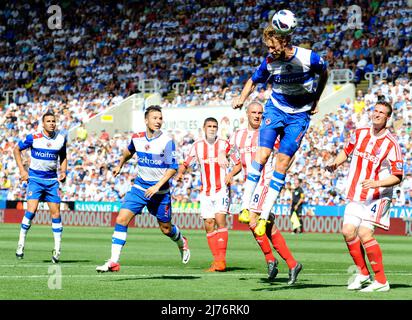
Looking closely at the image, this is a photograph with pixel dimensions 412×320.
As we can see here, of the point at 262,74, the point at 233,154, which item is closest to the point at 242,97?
the point at 262,74

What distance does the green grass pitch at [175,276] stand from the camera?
40.1 ft

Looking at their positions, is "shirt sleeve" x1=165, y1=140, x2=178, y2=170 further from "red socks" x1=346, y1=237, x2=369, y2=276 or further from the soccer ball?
the soccer ball

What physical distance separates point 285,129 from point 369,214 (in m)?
1.61

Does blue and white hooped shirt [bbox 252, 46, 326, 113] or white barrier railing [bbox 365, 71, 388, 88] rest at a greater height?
white barrier railing [bbox 365, 71, 388, 88]

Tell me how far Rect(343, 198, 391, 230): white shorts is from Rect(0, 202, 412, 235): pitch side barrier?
23310 millimetres

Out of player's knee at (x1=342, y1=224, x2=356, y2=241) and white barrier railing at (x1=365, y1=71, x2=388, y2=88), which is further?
white barrier railing at (x1=365, y1=71, x2=388, y2=88)

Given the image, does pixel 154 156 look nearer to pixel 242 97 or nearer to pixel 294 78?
pixel 242 97

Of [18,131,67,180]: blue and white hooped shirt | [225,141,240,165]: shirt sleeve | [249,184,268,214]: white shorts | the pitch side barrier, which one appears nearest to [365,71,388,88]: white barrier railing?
the pitch side barrier

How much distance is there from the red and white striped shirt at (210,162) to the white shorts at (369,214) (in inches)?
186

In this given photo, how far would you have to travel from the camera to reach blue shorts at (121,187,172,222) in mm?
15375

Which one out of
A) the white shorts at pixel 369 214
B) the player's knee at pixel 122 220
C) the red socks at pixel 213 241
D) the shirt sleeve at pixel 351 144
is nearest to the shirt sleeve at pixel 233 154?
the red socks at pixel 213 241

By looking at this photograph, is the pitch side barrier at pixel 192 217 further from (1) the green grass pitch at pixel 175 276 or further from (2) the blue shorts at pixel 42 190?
(2) the blue shorts at pixel 42 190

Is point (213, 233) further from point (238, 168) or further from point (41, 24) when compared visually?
point (41, 24)

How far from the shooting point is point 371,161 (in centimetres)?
1334
